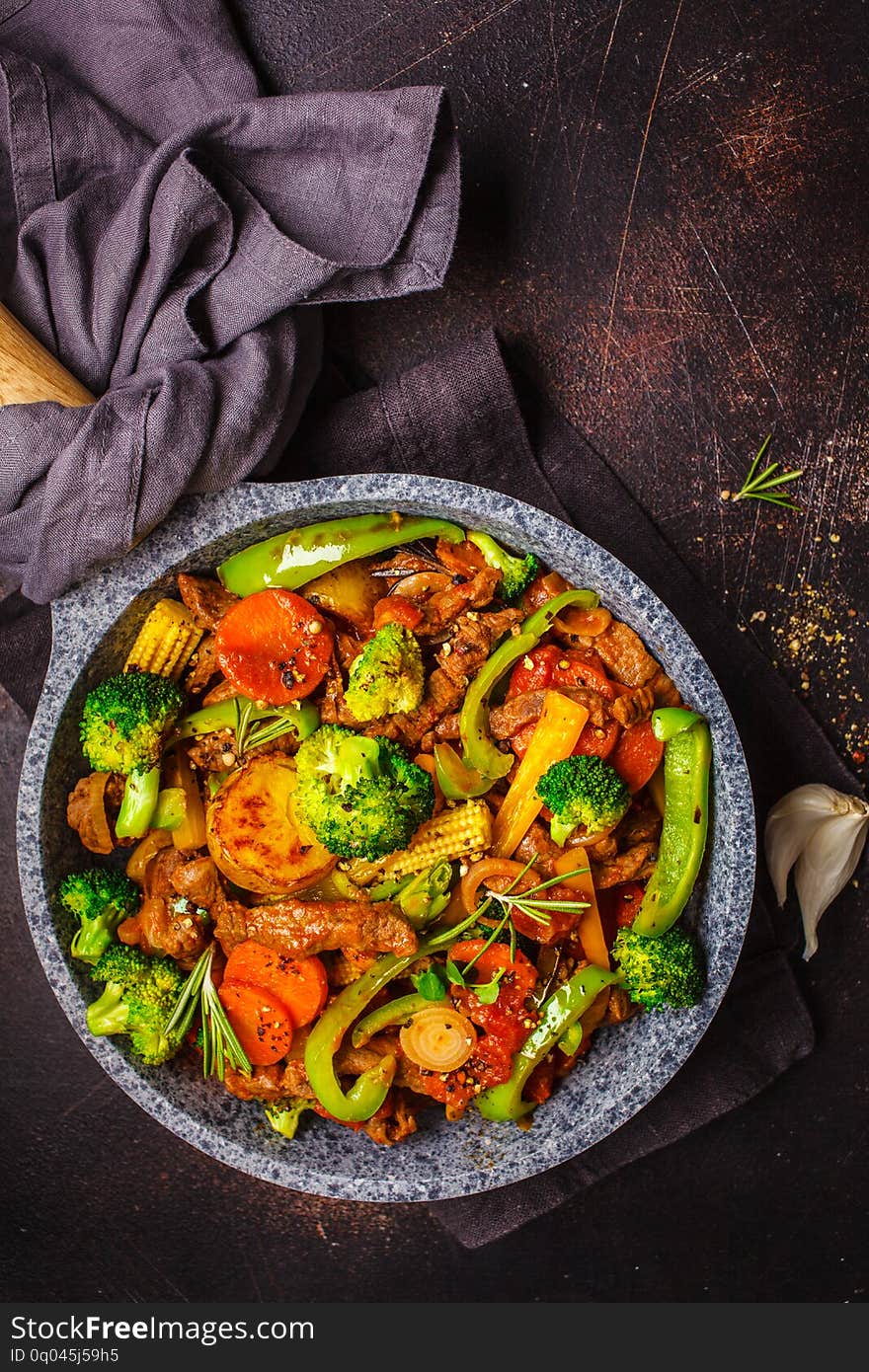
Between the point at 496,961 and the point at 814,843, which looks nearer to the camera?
the point at 496,961

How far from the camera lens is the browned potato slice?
2.58m

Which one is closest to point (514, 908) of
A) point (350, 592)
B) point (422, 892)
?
point (422, 892)

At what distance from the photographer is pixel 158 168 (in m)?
2.70

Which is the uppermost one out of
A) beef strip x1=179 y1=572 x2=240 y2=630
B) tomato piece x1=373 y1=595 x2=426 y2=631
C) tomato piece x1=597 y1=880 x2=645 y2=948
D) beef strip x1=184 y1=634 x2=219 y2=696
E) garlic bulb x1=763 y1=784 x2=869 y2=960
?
beef strip x1=179 y1=572 x2=240 y2=630

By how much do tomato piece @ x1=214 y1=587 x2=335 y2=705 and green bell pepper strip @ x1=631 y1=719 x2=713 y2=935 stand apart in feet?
2.90

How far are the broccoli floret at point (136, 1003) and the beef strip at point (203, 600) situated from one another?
2.75 feet

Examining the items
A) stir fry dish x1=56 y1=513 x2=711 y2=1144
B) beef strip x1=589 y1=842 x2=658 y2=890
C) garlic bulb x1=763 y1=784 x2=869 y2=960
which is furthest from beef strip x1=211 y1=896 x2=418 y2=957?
garlic bulb x1=763 y1=784 x2=869 y2=960

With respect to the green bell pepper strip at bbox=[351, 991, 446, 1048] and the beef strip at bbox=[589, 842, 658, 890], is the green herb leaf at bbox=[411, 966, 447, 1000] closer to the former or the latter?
the green bell pepper strip at bbox=[351, 991, 446, 1048]

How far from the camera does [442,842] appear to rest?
2.50 m

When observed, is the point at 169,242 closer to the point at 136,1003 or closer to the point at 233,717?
the point at 233,717

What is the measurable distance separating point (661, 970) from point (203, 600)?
4.58 ft

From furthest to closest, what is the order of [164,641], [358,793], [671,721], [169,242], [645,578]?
1. [645,578]
2. [169,242]
3. [164,641]
4. [671,721]
5. [358,793]

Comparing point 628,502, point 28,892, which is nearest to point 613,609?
point 628,502

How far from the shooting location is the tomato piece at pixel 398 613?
8.23ft
